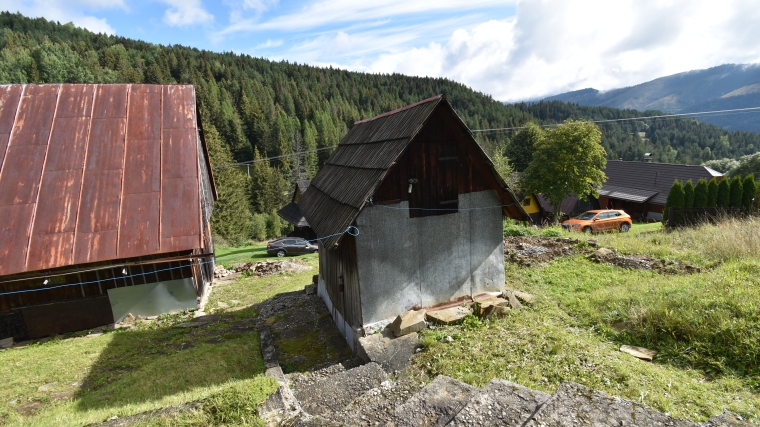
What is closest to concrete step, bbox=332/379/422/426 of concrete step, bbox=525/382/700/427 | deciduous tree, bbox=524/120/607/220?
concrete step, bbox=525/382/700/427

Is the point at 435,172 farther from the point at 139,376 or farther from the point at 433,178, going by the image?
the point at 139,376

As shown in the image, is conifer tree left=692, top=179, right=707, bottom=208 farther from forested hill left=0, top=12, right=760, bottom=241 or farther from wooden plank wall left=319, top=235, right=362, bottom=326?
forested hill left=0, top=12, right=760, bottom=241

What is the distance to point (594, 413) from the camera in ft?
12.9

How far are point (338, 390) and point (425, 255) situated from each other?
11.7 feet

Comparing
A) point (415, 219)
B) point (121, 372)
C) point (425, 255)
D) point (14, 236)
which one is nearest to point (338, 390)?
point (425, 255)

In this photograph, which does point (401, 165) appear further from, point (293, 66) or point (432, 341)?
point (293, 66)

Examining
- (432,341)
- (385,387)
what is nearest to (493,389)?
(385,387)

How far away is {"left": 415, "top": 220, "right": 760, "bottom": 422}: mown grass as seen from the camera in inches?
218

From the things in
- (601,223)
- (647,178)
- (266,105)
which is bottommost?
(601,223)

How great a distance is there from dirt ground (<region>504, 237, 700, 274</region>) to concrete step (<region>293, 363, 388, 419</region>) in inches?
340

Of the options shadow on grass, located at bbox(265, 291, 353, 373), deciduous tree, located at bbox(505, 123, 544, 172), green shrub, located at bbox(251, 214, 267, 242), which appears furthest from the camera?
deciduous tree, located at bbox(505, 123, 544, 172)

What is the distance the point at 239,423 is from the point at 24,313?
992 centimetres

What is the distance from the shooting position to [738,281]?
8281 mm

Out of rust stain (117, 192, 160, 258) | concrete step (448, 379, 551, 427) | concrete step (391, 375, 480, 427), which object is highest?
rust stain (117, 192, 160, 258)
